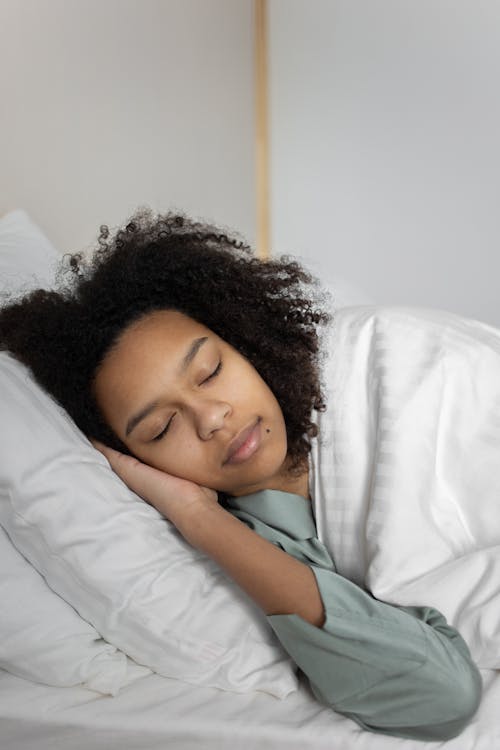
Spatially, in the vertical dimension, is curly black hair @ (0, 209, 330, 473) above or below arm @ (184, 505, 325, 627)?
above

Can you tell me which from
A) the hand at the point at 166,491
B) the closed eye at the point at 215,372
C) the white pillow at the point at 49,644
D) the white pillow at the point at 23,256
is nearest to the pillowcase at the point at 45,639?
the white pillow at the point at 49,644

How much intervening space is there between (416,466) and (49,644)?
1.81 ft

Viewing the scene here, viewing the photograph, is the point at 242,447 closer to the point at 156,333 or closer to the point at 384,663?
the point at 156,333

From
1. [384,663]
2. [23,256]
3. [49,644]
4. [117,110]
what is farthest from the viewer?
[117,110]

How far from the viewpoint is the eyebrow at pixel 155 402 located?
1.21 metres

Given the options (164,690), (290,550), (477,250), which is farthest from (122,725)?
(477,250)

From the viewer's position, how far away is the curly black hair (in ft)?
4.26

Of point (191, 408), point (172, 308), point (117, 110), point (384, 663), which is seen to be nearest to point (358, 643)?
point (384, 663)

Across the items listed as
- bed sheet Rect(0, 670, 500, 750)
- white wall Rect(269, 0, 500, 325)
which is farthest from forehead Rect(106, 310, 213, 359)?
white wall Rect(269, 0, 500, 325)

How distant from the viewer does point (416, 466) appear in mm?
1206

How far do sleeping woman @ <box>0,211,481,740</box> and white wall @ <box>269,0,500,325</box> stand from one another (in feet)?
5.53

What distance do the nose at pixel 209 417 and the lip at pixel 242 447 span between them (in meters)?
0.03

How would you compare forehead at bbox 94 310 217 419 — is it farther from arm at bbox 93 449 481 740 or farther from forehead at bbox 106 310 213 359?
arm at bbox 93 449 481 740

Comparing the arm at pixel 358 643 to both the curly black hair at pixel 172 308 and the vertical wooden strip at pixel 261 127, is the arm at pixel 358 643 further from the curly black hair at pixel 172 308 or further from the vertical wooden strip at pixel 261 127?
the vertical wooden strip at pixel 261 127
